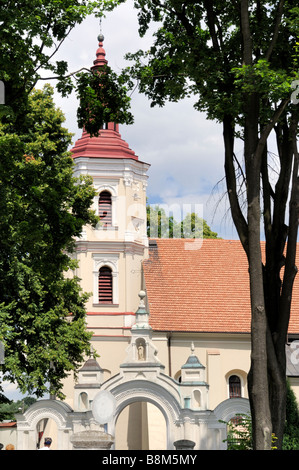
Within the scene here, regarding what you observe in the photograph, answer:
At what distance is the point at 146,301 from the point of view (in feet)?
98.2

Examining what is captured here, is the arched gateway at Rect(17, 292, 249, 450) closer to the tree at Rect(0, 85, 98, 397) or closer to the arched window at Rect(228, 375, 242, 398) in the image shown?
the tree at Rect(0, 85, 98, 397)

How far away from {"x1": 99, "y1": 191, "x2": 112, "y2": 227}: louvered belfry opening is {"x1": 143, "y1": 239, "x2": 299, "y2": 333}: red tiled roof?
253 cm

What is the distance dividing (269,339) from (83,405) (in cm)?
1333


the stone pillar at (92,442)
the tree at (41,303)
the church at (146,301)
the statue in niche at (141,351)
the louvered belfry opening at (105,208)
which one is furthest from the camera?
the louvered belfry opening at (105,208)

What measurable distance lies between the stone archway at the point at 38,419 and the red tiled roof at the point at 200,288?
6.85m

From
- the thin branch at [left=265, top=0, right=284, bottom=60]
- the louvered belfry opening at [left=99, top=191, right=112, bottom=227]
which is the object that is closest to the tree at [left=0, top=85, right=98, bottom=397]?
the louvered belfry opening at [left=99, top=191, right=112, bottom=227]

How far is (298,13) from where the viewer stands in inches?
435

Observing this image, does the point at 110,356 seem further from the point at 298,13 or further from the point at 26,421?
the point at 298,13

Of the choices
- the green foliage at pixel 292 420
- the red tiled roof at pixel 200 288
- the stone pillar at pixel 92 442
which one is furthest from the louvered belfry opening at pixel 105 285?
the stone pillar at pixel 92 442

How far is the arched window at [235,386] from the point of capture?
28.8 m

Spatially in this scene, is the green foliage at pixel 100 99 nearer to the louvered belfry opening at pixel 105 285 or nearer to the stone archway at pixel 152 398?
the stone archway at pixel 152 398

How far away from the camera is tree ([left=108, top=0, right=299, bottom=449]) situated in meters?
10.9
